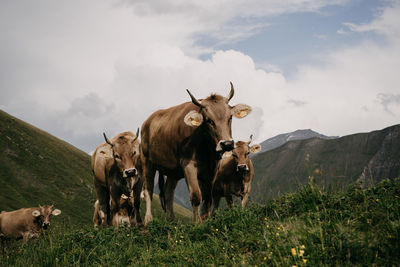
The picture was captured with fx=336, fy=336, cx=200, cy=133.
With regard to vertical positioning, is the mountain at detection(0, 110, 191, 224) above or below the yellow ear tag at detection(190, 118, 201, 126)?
below

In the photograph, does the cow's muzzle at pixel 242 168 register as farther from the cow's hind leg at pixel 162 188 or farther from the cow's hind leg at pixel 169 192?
the cow's hind leg at pixel 169 192

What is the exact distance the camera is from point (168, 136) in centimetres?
947

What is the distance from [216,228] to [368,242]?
10.4 ft

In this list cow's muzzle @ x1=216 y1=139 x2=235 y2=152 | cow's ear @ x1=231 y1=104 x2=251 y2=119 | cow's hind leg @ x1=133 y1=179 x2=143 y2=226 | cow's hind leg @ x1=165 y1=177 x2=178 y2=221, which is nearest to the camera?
cow's muzzle @ x1=216 y1=139 x2=235 y2=152

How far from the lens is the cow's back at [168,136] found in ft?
29.5

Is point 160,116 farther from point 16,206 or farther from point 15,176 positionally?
point 15,176

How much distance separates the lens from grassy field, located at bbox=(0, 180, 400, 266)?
384 centimetres

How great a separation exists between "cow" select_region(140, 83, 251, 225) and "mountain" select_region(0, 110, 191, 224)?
49.1m

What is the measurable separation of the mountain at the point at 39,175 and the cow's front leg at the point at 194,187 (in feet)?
166

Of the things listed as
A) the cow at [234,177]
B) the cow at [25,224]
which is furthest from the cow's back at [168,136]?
the cow at [25,224]

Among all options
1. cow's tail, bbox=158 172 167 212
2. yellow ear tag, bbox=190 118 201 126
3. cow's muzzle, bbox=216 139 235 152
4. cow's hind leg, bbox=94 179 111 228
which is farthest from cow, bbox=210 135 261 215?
cow's muzzle, bbox=216 139 235 152

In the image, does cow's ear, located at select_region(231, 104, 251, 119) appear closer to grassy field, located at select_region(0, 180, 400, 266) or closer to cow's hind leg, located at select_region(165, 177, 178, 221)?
grassy field, located at select_region(0, 180, 400, 266)

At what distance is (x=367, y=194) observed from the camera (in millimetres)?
5727

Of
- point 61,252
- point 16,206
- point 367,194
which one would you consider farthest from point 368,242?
point 16,206
